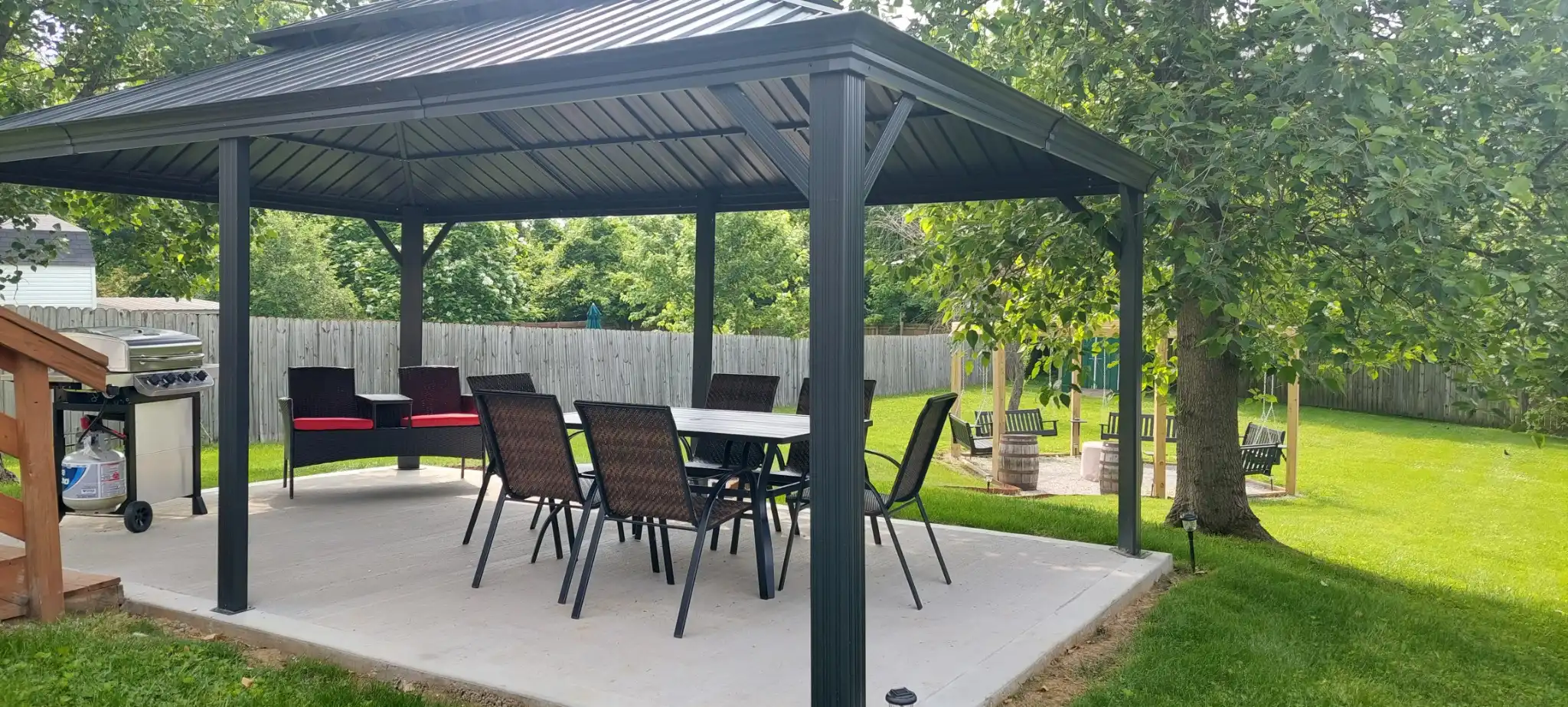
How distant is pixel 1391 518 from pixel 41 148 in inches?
471

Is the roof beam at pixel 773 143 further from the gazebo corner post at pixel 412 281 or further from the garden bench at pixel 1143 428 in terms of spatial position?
the garden bench at pixel 1143 428

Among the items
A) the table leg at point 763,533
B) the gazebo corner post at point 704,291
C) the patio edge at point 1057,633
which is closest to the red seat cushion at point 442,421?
the gazebo corner post at point 704,291

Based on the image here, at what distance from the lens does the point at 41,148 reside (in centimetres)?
549

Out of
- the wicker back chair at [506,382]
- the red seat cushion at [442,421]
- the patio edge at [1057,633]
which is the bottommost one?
the patio edge at [1057,633]

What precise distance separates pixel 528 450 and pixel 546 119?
241cm

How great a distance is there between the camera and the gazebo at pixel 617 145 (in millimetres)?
3354

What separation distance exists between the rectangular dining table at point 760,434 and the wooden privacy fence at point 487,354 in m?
6.34

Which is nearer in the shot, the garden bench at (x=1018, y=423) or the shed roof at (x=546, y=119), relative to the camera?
the shed roof at (x=546, y=119)

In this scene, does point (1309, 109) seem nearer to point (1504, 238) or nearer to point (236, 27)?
point (1504, 238)

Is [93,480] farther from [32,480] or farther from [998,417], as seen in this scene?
[998,417]

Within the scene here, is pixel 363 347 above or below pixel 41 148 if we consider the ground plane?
below

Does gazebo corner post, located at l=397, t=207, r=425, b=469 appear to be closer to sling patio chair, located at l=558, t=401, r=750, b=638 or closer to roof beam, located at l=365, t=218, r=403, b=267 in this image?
roof beam, located at l=365, t=218, r=403, b=267

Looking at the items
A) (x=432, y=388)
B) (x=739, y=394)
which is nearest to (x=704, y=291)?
(x=739, y=394)

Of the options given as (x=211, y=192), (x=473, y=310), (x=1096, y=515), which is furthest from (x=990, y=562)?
(x=473, y=310)
